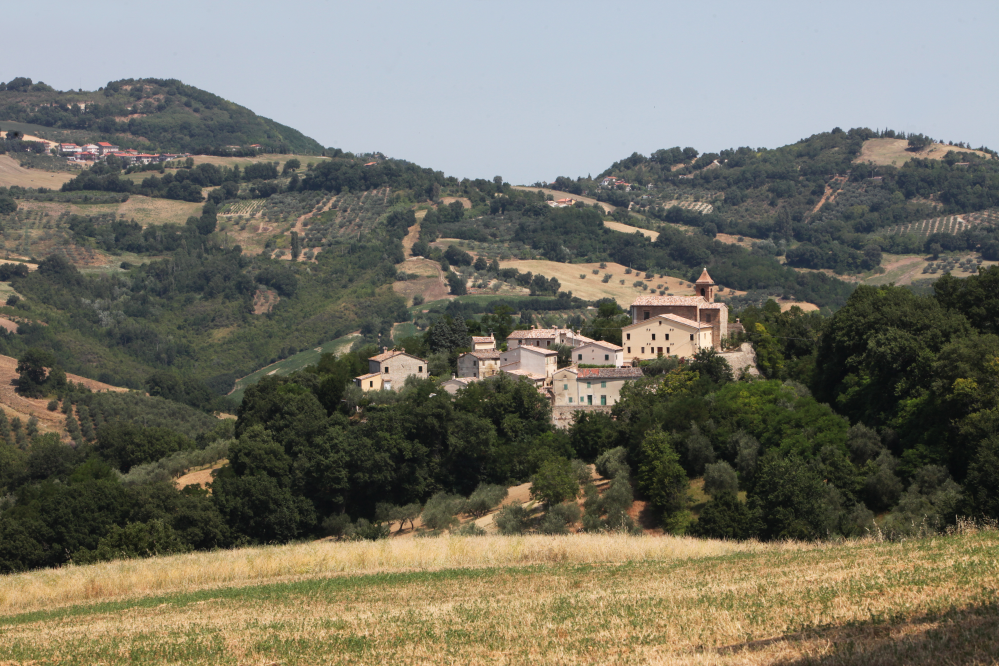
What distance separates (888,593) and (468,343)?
55.1 meters

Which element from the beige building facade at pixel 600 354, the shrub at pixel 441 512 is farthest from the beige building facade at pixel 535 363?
the shrub at pixel 441 512

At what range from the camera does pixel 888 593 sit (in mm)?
15492

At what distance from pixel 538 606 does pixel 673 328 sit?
141ft

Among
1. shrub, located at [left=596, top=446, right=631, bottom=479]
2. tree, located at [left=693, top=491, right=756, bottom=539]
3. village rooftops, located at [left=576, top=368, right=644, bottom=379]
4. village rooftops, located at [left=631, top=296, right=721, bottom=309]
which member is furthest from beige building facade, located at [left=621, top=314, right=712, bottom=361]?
tree, located at [left=693, top=491, right=756, bottom=539]

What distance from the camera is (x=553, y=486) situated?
4581cm

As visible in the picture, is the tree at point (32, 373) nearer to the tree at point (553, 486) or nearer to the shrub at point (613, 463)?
the shrub at point (613, 463)

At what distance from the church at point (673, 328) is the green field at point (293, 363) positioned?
7344cm

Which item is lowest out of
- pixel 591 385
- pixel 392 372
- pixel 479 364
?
pixel 392 372

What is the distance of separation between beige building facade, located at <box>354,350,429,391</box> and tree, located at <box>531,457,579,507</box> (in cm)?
1881

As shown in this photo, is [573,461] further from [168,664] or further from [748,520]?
[168,664]

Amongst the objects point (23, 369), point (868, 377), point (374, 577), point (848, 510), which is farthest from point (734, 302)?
point (374, 577)

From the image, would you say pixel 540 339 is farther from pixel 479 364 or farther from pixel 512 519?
pixel 512 519

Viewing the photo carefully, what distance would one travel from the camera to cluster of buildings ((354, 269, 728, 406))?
56906mm

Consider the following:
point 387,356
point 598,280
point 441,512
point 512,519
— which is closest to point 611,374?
point 441,512
